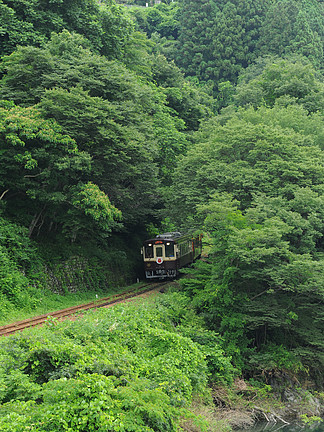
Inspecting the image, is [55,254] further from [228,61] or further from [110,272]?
[228,61]

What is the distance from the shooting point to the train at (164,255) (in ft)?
72.2

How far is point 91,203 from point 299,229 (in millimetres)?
7125

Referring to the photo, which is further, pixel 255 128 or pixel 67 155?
pixel 255 128

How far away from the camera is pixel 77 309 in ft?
51.5

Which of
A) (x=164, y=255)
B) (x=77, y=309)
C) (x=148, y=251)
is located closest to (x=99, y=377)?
(x=77, y=309)

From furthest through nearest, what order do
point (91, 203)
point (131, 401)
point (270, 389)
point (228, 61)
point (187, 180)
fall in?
point (228, 61), point (187, 180), point (91, 203), point (270, 389), point (131, 401)

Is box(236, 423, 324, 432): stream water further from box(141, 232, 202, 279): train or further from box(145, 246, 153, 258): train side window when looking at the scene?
box(145, 246, 153, 258): train side window

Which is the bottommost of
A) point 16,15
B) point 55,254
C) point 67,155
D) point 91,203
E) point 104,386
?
point 104,386

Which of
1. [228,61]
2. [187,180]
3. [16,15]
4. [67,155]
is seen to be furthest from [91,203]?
[228,61]

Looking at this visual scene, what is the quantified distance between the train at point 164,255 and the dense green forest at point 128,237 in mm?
1262

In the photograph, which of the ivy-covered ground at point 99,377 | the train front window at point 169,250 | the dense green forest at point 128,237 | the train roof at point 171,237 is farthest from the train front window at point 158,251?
the ivy-covered ground at point 99,377

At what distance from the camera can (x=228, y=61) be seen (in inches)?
2173

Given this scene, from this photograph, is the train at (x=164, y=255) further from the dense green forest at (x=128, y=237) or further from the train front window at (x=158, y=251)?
the dense green forest at (x=128, y=237)

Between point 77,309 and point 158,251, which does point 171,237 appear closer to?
point 158,251
